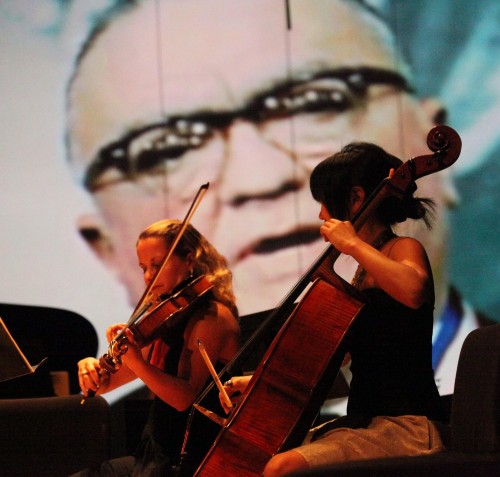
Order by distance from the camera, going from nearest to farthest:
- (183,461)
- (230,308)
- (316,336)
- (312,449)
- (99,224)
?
(312,449) → (316,336) → (183,461) → (230,308) → (99,224)

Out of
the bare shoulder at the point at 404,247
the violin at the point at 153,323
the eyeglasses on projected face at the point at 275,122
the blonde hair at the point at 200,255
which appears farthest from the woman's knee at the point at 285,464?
the eyeglasses on projected face at the point at 275,122

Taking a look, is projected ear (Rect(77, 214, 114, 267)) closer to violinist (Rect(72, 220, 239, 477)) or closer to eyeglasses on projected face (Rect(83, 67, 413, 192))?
eyeglasses on projected face (Rect(83, 67, 413, 192))

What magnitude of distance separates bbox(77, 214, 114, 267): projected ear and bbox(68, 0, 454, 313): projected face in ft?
0.10

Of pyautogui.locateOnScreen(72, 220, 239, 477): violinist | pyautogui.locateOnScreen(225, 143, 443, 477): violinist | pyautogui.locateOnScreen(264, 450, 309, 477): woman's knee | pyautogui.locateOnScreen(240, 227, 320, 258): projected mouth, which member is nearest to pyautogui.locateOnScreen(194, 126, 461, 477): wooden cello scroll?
pyautogui.locateOnScreen(225, 143, 443, 477): violinist

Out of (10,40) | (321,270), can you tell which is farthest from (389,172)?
(10,40)

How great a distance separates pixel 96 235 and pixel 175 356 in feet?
6.04

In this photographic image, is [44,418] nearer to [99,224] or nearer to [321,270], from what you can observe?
[321,270]

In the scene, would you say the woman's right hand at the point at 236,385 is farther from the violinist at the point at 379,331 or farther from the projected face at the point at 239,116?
the projected face at the point at 239,116

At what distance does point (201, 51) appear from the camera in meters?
4.18

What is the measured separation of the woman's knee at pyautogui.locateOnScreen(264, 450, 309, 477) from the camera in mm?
1632

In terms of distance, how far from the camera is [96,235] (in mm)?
4117

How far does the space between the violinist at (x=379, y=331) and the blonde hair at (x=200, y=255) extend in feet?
1.45

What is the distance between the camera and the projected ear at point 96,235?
4105mm

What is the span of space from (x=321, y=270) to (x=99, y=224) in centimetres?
242
